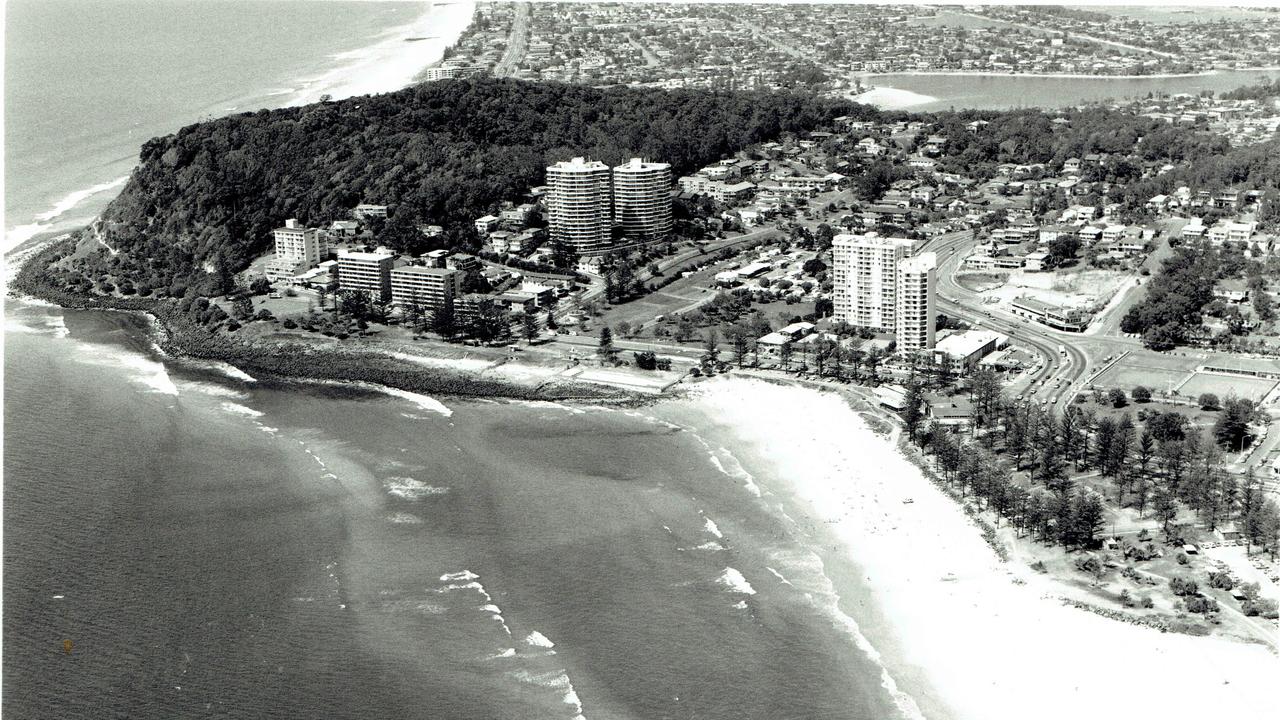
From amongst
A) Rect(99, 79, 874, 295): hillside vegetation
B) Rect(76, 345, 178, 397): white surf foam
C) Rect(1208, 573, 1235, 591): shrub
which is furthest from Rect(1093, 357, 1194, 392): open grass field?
Rect(99, 79, 874, 295): hillside vegetation

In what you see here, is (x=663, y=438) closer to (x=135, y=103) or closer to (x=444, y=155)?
(x=444, y=155)

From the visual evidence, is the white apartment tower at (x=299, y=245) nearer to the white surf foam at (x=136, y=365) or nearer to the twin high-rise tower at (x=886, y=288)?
the white surf foam at (x=136, y=365)

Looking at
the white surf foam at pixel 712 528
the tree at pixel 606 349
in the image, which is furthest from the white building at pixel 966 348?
the white surf foam at pixel 712 528

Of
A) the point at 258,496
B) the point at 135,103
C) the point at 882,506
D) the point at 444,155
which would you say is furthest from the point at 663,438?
the point at 135,103

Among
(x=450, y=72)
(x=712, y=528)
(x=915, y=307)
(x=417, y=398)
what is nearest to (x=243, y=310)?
(x=417, y=398)

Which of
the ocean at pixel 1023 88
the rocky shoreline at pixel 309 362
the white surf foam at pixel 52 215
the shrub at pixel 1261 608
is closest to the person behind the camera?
the shrub at pixel 1261 608

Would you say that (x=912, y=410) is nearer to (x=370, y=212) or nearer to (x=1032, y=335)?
(x=1032, y=335)
